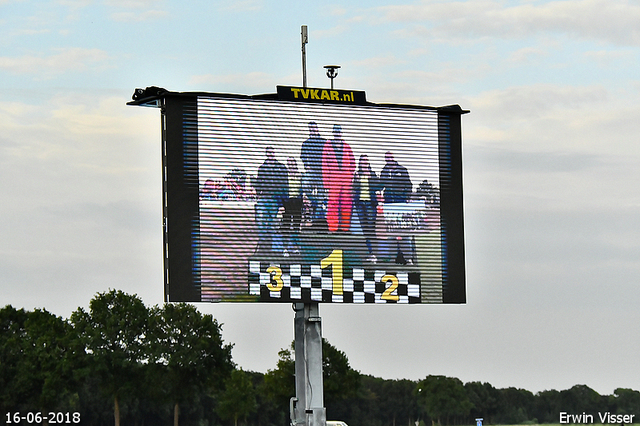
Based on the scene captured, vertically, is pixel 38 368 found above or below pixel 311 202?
below

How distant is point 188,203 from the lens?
57.4ft

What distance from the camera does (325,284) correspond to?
18047 millimetres

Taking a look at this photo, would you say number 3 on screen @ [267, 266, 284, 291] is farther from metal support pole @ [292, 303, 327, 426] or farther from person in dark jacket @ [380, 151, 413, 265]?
person in dark jacket @ [380, 151, 413, 265]

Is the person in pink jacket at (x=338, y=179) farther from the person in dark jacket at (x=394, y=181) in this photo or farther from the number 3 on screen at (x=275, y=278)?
the number 3 on screen at (x=275, y=278)

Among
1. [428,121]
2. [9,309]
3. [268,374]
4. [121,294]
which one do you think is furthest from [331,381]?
[428,121]

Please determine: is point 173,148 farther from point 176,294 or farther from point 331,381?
point 331,381

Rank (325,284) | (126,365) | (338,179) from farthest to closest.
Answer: (126,365)
(338,179)
(325,284)

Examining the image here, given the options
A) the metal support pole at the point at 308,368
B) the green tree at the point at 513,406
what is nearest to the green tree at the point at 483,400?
the green tree at the point at 513,406

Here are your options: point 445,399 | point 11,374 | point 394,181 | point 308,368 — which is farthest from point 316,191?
point 445,399

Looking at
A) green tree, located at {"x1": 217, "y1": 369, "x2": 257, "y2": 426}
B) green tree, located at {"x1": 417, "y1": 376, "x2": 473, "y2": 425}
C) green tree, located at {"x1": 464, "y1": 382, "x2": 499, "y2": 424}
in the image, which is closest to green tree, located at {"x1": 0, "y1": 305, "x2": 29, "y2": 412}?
green tree, located at {"x1": 217, "y1": 369, "x2": 257, "y2": 426}

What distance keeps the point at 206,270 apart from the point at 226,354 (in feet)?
119

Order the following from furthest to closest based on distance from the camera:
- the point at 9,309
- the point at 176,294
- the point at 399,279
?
the point at 9,309, the point at 399,279, the point at 176,294

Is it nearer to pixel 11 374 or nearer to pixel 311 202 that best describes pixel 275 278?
pixel 311 202

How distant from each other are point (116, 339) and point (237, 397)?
7478 mm
